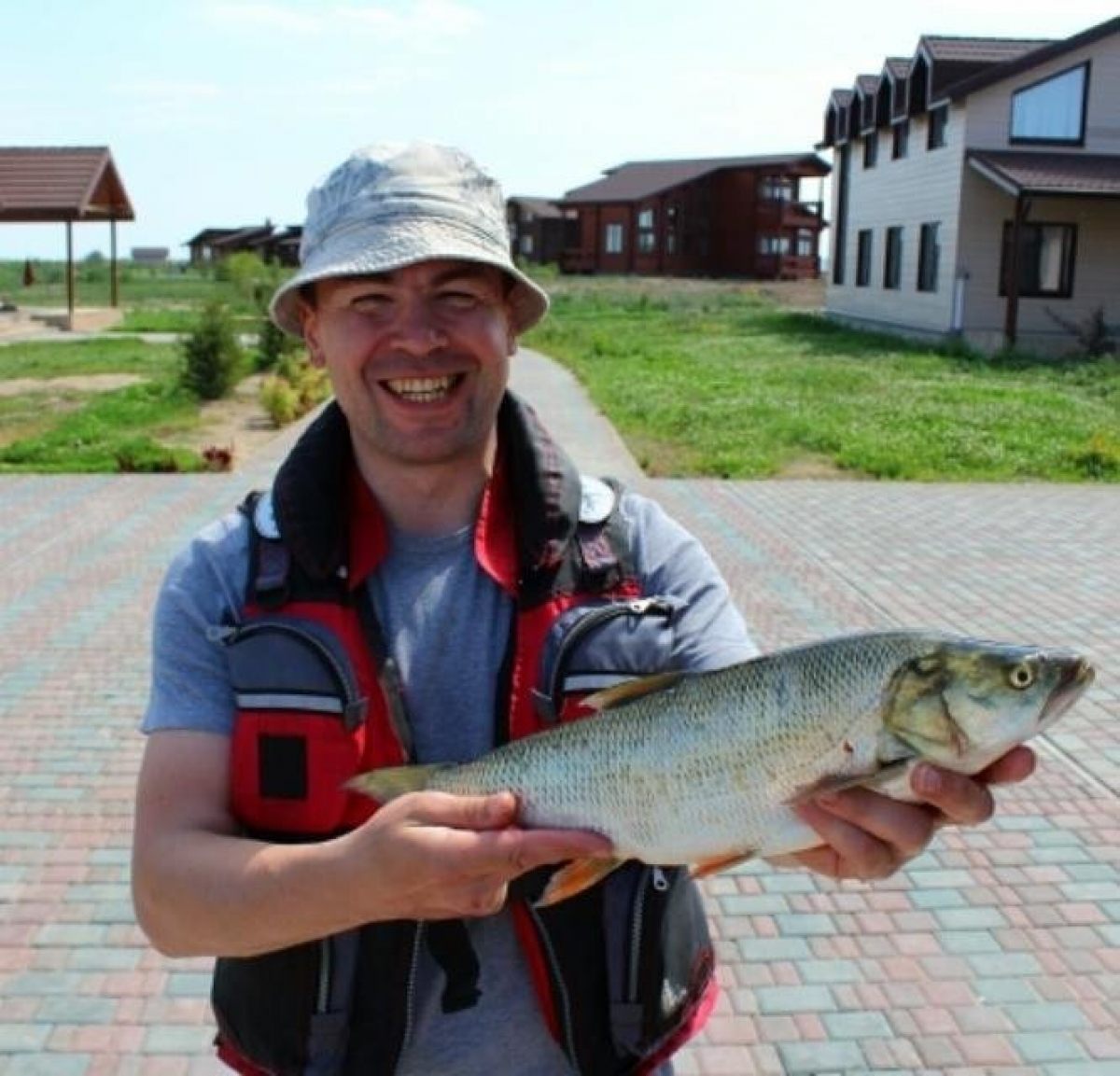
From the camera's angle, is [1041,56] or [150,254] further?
[150,254]

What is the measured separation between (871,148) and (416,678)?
127ft

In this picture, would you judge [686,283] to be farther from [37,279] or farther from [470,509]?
[470,509]

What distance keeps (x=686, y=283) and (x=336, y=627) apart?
64.6 m

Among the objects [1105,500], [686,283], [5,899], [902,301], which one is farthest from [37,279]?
[5,899]

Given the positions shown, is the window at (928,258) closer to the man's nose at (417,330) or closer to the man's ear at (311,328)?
the man's ear at (311,328)

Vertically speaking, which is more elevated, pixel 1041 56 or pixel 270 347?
pixel 1041 56

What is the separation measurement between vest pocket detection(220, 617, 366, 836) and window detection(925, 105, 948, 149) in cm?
3209

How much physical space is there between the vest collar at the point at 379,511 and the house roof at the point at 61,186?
3886 cm

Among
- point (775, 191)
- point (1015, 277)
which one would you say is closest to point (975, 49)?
point (1015, 277)

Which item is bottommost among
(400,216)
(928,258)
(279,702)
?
(279,702)

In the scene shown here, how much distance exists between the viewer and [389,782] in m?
1.96

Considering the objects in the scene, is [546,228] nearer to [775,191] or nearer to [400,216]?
[775,191]

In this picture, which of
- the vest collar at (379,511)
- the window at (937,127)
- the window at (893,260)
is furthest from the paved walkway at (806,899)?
the window at (893,260)

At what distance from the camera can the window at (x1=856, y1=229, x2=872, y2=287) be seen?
3797cm
